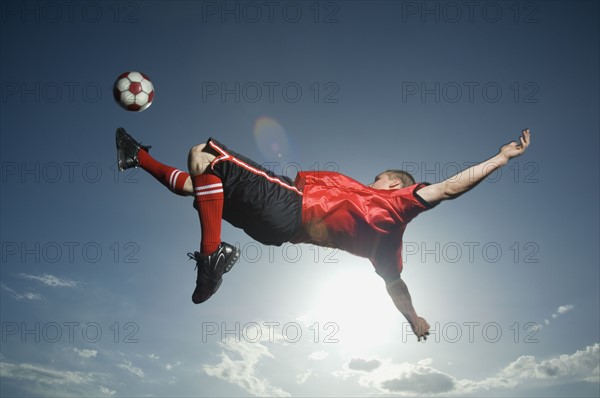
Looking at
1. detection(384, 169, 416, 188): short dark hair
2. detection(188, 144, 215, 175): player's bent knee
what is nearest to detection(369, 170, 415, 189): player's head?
detection(384, 169, 416, 188): short dark hair

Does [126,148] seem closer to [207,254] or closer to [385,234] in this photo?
[207,254]

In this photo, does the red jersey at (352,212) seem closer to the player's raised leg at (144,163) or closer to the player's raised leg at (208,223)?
the player's raised leg at (208,223)

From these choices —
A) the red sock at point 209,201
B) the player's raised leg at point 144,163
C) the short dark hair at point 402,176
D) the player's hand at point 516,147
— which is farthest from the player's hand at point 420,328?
the player's raised leg at point 144,163

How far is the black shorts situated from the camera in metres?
4.48

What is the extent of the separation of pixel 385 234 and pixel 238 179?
5.43ft

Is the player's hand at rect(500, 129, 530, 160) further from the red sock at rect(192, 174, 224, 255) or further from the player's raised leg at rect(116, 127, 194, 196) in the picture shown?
the player's raised leg at rect(116, 127, 194, 196)

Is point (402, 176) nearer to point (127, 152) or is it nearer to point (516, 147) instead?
point (516, 147)

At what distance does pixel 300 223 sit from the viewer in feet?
15.6

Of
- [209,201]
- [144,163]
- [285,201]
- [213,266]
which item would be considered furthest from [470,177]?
[144,163]

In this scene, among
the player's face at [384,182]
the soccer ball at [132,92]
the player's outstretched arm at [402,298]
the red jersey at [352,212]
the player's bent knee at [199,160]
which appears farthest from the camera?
the soccer ball at [132,92]

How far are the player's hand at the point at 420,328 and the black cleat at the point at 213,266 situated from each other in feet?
7.85

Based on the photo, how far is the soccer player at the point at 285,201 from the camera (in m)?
4.43

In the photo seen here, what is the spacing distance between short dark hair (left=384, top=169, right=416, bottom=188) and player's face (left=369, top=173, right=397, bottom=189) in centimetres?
6

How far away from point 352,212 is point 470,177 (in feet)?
3.90
